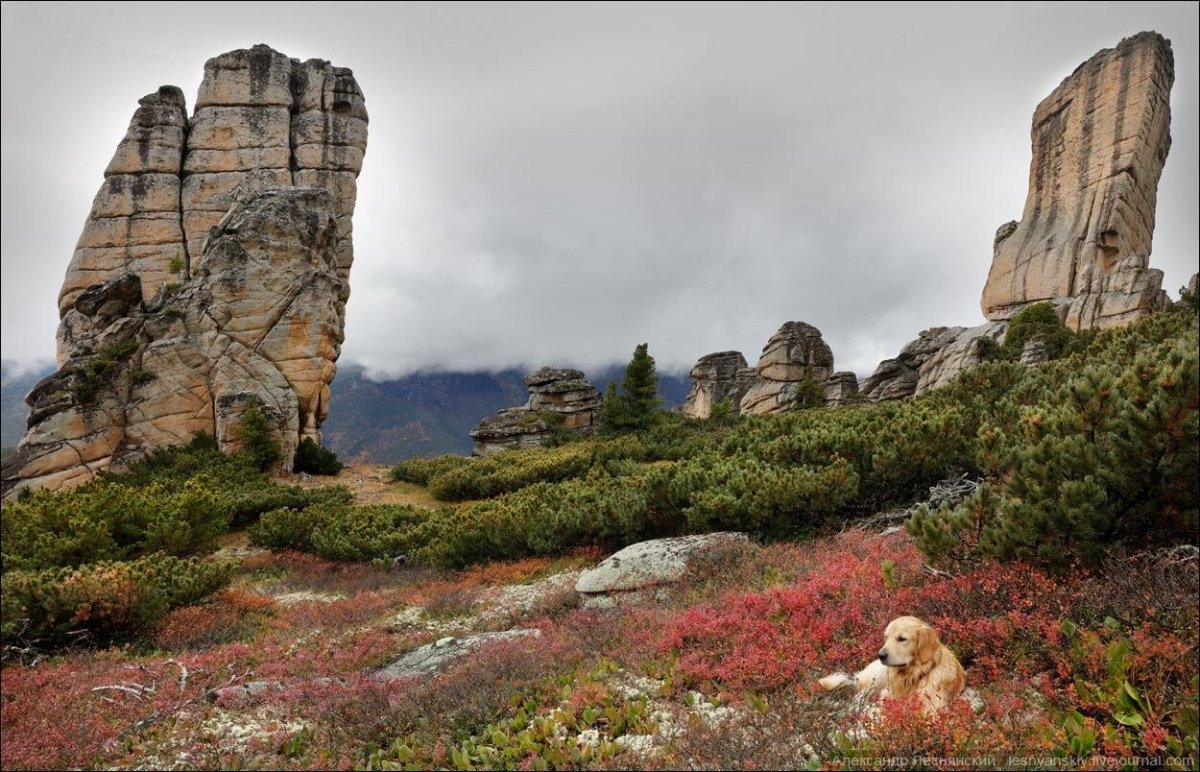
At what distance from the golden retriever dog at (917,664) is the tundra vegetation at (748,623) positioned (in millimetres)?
243

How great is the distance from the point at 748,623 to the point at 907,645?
2225mm

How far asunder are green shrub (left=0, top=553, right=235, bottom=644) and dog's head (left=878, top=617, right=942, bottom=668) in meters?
10.4

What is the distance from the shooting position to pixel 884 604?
5.76 meters

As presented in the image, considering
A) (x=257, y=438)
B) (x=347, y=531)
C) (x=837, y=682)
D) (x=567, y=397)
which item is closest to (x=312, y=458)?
(x=257, y=438)

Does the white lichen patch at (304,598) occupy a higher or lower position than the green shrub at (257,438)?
lower

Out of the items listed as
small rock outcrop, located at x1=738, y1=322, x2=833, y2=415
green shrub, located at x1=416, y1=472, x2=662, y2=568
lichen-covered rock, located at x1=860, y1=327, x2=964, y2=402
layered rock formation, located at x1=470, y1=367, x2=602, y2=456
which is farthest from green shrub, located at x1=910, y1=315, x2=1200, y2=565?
small rock outcrop, located at x1=738, y1=322, x2=833, y2=415

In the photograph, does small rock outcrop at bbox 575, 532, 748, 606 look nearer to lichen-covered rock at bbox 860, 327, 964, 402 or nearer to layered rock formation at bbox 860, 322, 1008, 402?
layered rock formation at bbox 860, 322, 1008, 402

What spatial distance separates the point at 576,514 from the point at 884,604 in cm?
771

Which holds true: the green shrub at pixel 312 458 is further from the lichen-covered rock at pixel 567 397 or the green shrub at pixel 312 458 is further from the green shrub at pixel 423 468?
the lichen-covered rock at pixel 567 397

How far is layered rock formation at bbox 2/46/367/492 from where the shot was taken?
971 inches

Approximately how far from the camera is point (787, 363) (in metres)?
49.3

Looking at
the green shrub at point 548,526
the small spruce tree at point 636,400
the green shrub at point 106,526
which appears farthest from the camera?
the small spruce tree at point 636,400

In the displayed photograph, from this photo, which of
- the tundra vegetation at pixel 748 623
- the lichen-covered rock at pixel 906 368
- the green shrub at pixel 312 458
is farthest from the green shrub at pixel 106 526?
the lichen-covered rock at pixel 906 368

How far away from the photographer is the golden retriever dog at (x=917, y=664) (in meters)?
4.00
